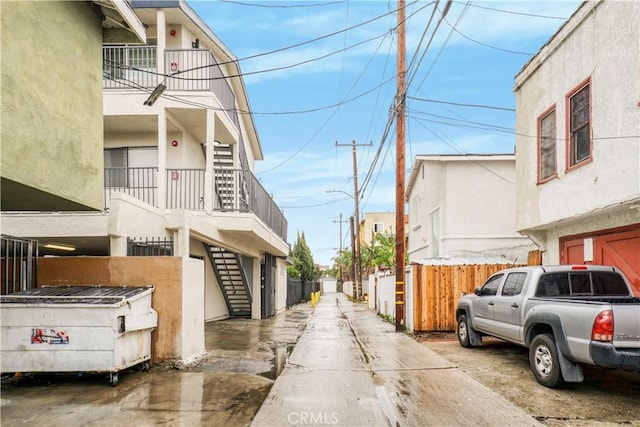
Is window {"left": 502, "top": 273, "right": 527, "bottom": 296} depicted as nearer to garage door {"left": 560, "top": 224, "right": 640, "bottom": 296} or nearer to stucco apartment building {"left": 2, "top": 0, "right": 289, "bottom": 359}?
garage door {"left": 560, "top": 224, "right": 640, "bottom": 296}

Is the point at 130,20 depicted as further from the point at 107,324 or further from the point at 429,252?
the point at 429,252

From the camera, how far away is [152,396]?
6199mm

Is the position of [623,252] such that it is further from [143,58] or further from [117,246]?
[143,58]

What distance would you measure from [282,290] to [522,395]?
19.6 meters

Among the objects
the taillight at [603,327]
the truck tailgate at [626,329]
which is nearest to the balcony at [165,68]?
the taillight at [603,327]

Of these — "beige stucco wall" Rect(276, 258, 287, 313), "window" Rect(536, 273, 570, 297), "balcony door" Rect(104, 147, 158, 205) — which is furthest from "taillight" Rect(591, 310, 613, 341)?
"beige stucco wall" Rect(276, 258, 287, 313)

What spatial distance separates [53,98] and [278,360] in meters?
6.10

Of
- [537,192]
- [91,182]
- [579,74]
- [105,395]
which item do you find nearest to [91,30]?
[91,182]

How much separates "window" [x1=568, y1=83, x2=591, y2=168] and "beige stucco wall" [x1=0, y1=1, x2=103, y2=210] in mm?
8658

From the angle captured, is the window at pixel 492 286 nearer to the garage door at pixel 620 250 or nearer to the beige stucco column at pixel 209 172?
the garage door at pixel 620 250

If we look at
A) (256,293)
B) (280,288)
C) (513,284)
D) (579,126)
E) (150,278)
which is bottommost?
(280,288)

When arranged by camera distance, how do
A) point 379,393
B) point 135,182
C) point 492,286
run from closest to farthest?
1. point 379,393
2. point 492,286
3. point 135,182

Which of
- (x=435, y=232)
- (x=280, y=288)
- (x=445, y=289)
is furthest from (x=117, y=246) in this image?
(x=280, y=288)

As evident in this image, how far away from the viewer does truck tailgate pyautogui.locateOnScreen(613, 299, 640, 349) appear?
18.7 feet
